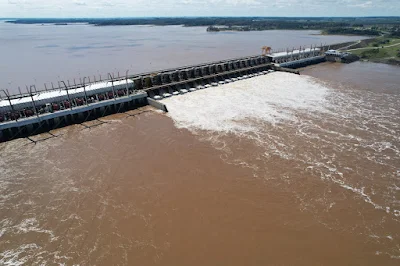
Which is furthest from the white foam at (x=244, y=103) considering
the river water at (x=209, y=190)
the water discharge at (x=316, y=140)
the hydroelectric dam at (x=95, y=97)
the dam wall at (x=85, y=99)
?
the dam wall at (x=85, y=99)

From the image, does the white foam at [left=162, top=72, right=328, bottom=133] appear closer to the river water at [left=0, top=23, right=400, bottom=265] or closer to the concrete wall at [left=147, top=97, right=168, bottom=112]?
the river water at [left=0, top=23, right=400, bottom=265]

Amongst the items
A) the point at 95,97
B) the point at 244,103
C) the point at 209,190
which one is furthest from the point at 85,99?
the point at 209,190

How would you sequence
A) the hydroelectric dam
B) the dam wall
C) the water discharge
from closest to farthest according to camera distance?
the water discharge, the dam wall, the hydroelectric dam

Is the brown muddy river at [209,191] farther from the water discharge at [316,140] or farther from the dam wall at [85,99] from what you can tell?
the dam wall at [85,99]

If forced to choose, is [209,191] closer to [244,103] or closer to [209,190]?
[209,190]

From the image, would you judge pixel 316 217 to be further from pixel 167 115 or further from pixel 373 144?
pixel 167 115

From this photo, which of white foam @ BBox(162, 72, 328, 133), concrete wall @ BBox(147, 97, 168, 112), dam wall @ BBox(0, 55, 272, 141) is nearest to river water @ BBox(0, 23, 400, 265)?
white foam @ BBox(162, 72, 328, 133)
